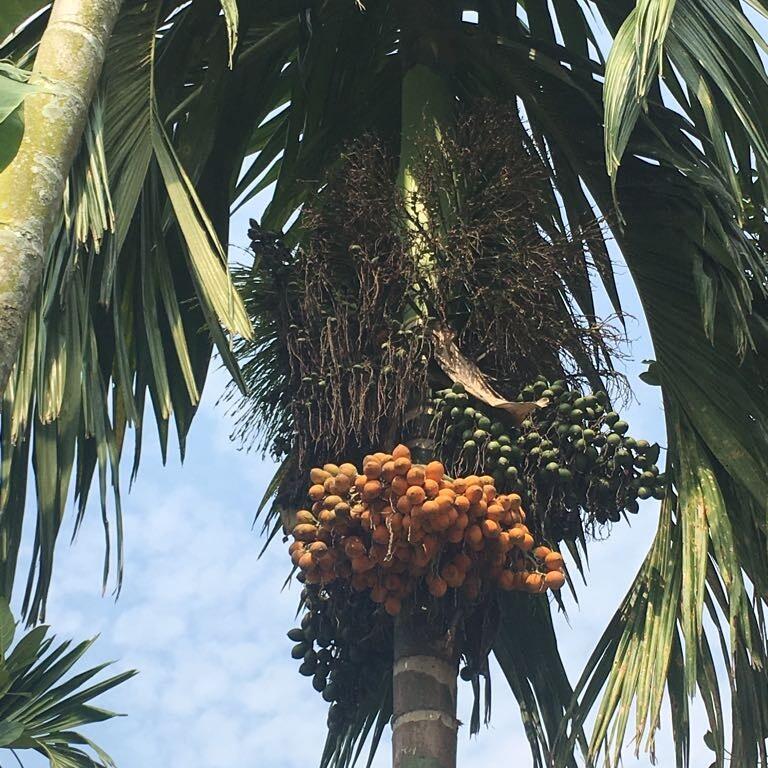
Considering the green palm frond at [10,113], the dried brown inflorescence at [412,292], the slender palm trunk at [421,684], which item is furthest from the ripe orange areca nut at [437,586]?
the green palm frond at [10,113]

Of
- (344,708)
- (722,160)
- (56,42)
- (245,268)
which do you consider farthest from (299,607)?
(56,42)

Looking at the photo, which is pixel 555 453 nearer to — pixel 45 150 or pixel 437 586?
pixel 437 586

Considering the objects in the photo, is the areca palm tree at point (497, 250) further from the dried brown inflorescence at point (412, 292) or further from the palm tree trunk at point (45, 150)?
the palm tree trunk at point (45, 150)

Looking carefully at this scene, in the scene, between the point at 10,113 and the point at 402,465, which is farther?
the point at 402,465

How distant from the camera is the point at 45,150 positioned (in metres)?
2.00

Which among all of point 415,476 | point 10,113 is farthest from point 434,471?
point 10,113

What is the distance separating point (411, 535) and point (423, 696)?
461 mm

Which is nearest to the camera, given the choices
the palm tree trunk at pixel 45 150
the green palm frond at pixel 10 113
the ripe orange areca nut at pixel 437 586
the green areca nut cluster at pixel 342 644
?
the green palm frond at pixel 10 113

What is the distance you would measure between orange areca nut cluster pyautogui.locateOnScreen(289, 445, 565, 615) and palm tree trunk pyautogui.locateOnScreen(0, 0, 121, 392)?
68.0 inches

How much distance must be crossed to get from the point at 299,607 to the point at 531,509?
1055mm

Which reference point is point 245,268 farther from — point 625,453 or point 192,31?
point 625,453

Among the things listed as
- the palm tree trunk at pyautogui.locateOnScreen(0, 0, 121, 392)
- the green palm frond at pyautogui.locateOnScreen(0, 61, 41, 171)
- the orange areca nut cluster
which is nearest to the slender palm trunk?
the orange areca nut cluster

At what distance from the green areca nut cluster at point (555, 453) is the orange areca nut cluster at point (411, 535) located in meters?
0.14

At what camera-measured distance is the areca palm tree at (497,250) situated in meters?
3.89
